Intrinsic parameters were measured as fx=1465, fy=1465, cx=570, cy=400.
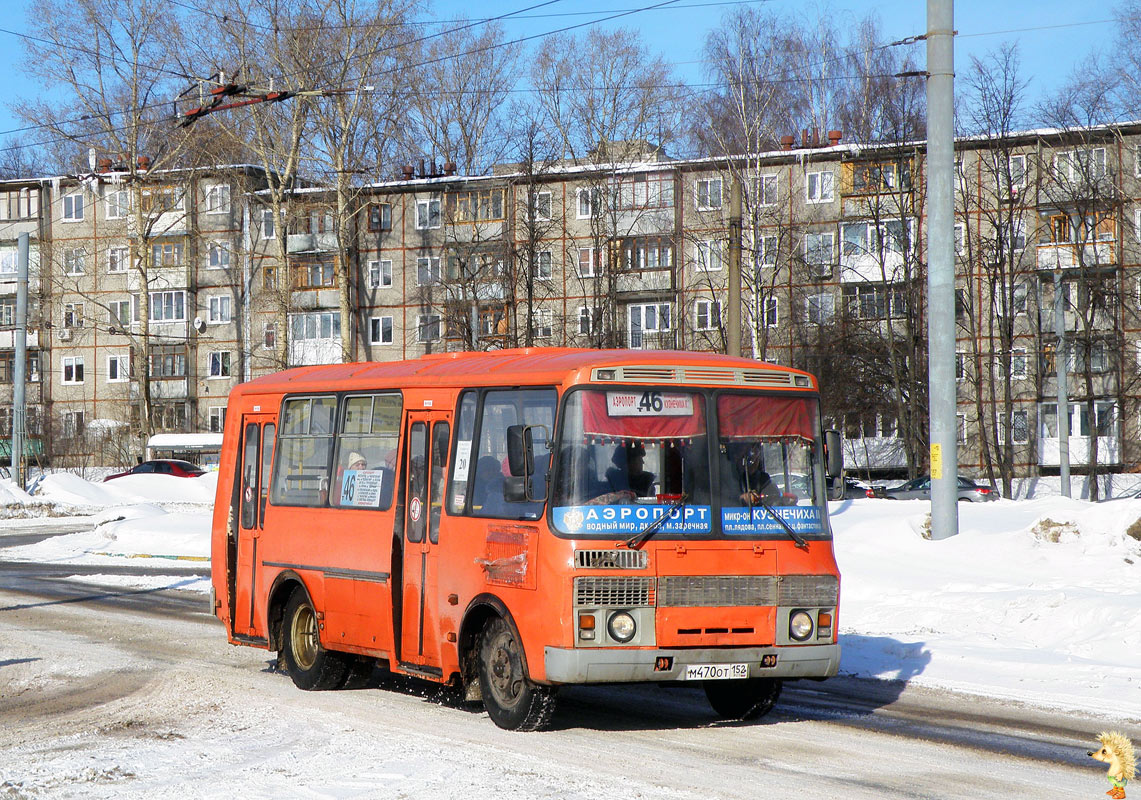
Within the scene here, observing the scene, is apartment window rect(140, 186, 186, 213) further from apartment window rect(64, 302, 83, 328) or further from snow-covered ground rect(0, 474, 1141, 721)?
snow-covered ground rect(0, 474, 1141, 721)

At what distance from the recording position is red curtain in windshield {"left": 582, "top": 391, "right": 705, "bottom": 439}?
9.52 metres

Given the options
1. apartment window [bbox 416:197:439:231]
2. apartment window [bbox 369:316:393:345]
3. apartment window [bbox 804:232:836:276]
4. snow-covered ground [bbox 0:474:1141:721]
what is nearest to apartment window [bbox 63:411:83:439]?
apartment window [bbox 369:316:393:345]

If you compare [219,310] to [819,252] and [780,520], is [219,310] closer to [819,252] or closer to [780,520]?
[819,252]

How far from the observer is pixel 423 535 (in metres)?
10.8

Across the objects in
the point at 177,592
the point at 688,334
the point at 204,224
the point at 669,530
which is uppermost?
the point at 204,224

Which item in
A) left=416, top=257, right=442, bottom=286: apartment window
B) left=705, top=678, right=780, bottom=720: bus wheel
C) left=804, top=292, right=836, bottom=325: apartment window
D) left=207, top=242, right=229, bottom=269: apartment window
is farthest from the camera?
left=207, top=242, right=229, bottom=269: apartment window

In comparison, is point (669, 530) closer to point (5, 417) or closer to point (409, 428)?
point (409, 428)

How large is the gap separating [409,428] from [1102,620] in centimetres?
731

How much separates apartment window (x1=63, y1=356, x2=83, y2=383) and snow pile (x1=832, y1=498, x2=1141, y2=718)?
63.4 meters

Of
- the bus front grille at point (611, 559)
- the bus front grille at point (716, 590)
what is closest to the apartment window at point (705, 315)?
the bus front grille at point (716, 590)

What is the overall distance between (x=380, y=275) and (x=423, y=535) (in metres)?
61.6

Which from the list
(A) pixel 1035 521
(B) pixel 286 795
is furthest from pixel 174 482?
(B) pixel 286 795

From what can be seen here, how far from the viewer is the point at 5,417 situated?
252 ft

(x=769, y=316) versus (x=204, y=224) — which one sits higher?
(x=204, y=224)
